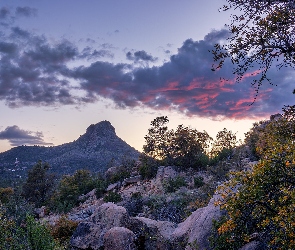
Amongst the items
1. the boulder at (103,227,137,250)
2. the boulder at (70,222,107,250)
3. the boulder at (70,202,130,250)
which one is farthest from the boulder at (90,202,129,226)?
the boulder at (103,227,137,250)

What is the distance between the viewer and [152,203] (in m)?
30.2

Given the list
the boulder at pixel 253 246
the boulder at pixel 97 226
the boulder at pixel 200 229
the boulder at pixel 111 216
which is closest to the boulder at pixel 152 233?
the boulder at pixel 111 216

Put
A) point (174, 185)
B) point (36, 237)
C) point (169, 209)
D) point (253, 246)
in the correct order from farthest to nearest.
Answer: point (174, 185), point (169, 209), point (36, 237), point (253, 246)

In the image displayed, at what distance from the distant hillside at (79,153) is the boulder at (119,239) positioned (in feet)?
424

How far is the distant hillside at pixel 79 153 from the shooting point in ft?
495

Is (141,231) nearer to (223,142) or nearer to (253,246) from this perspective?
(253,246)

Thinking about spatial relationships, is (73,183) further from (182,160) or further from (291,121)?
(291,121)

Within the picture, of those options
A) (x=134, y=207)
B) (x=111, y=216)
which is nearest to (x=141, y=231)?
(x=111, y=216)

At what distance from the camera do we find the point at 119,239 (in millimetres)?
14711

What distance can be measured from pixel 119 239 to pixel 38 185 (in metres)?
49.1

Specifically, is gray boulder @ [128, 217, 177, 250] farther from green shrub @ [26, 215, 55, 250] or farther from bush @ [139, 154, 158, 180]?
bush @ [139, 154, 158, 180]

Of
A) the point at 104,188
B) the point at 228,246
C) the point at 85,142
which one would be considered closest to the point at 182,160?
the point at 104,188

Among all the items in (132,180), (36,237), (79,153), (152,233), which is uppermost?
(79,153)

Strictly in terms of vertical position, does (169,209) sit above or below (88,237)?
below
